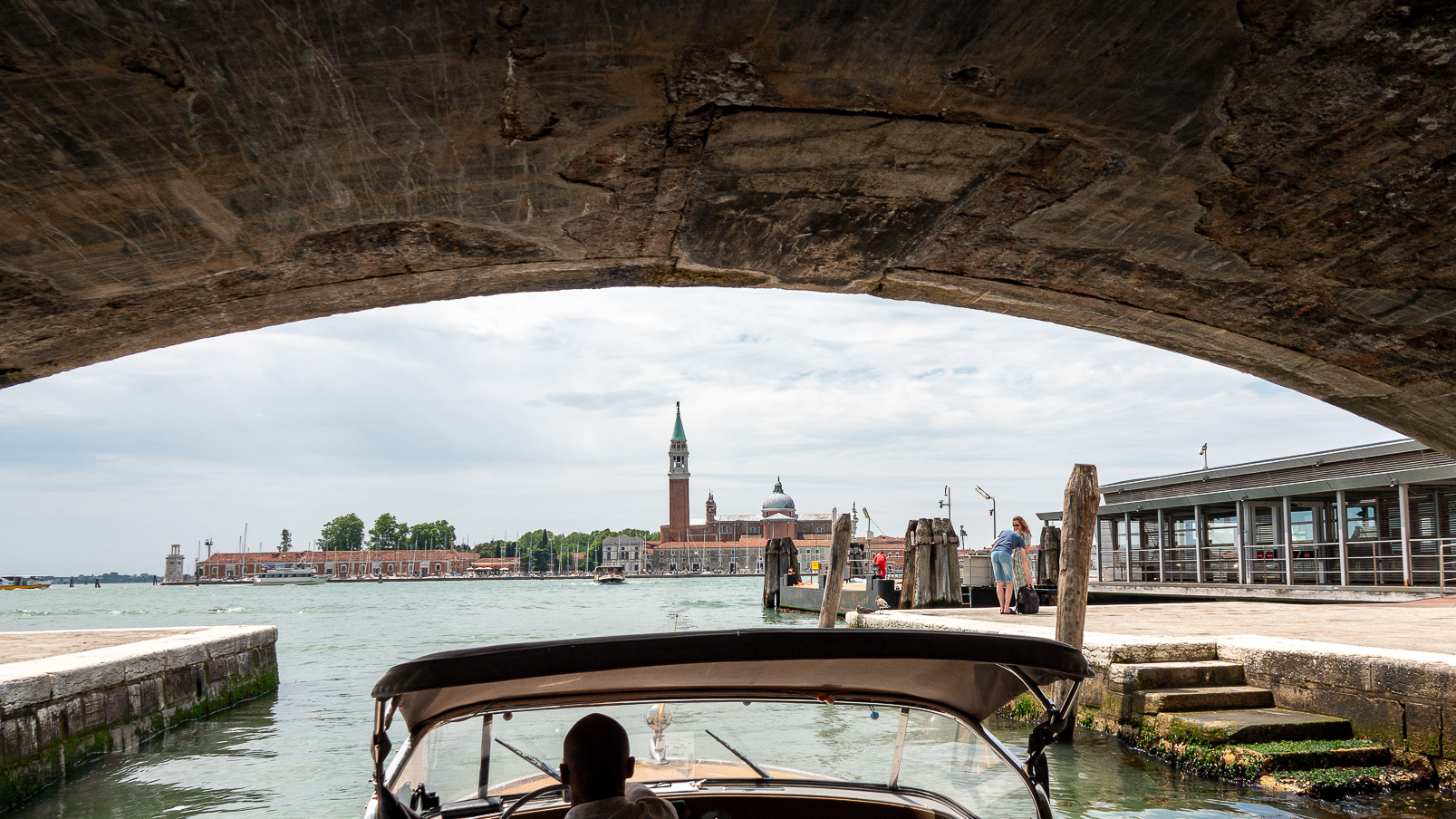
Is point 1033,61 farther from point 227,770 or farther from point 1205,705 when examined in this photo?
point 227,770

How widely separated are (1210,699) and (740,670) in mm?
6728

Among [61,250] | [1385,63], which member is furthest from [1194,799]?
[61,250]

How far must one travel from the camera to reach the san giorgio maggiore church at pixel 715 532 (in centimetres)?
14338

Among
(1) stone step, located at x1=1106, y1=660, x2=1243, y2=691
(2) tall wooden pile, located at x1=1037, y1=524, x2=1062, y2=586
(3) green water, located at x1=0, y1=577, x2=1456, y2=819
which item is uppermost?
(2) tall wooden pile, located at x1=1037, y1=524, x2=1062, y2=586

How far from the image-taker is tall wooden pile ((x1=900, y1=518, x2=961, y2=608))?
739 inches

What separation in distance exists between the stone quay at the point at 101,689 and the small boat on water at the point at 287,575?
136122mm

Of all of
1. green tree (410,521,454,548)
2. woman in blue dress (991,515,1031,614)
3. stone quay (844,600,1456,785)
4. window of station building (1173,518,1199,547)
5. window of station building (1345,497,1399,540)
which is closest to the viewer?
stone quay (844,600,1456,785)

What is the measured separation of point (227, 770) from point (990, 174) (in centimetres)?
951

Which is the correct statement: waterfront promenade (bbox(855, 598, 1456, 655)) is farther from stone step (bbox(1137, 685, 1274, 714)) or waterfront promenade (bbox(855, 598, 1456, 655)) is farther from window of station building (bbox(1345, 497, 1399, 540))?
window of station building (bbox(1345, 497, 1399, 540))

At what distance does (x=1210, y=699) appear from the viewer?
26.1 ft

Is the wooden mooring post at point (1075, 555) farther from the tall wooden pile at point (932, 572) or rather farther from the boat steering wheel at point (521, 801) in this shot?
the tall wooden pile at point (932, 572)

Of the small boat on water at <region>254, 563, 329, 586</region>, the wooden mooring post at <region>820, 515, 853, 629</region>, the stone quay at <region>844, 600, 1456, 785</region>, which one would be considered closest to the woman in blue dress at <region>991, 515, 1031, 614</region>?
the stone quay at <region>844, 600, 1456, 785</region>

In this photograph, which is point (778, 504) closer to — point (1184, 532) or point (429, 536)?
point (429, 536)

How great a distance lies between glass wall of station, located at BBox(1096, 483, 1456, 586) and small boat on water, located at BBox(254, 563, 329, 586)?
132 metres
